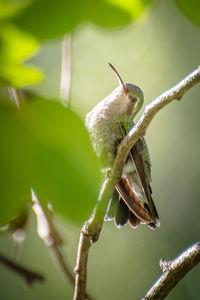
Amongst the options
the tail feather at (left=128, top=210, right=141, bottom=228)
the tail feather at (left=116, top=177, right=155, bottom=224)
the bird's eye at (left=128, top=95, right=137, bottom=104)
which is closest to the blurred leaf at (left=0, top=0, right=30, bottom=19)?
the tail feather at (left=116, top=177, right=155, bottom=224)

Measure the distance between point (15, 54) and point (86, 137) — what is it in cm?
19

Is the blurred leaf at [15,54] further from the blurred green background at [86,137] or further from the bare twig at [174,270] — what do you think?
the bare twig at [174,270]

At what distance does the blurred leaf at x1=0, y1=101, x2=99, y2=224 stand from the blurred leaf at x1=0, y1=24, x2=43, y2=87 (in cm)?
8

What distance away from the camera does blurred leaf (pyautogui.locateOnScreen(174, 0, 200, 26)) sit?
0.65m

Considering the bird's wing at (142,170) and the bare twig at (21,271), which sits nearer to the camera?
the bare twig at (21,271)

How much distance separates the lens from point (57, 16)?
62cm

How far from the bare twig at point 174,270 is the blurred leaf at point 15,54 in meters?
1.61

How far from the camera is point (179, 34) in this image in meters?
13.4

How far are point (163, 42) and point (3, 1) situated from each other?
1338 centimetres

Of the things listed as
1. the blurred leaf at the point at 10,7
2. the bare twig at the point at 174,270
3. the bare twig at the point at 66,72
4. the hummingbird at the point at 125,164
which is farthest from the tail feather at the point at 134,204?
the blurred leaf at the point at 10,7

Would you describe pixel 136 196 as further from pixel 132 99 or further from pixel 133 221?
pixel 132 99

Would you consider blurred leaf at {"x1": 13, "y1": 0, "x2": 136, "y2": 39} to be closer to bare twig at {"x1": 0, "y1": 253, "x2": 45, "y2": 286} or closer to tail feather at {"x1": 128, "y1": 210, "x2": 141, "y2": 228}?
bare twig at {"x1": 0, "y1": 253, "x2": 45, "y2": 286}

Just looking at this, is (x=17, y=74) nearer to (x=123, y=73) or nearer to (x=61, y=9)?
(x=61, y=9)

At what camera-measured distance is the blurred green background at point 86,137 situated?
66 centimetres
